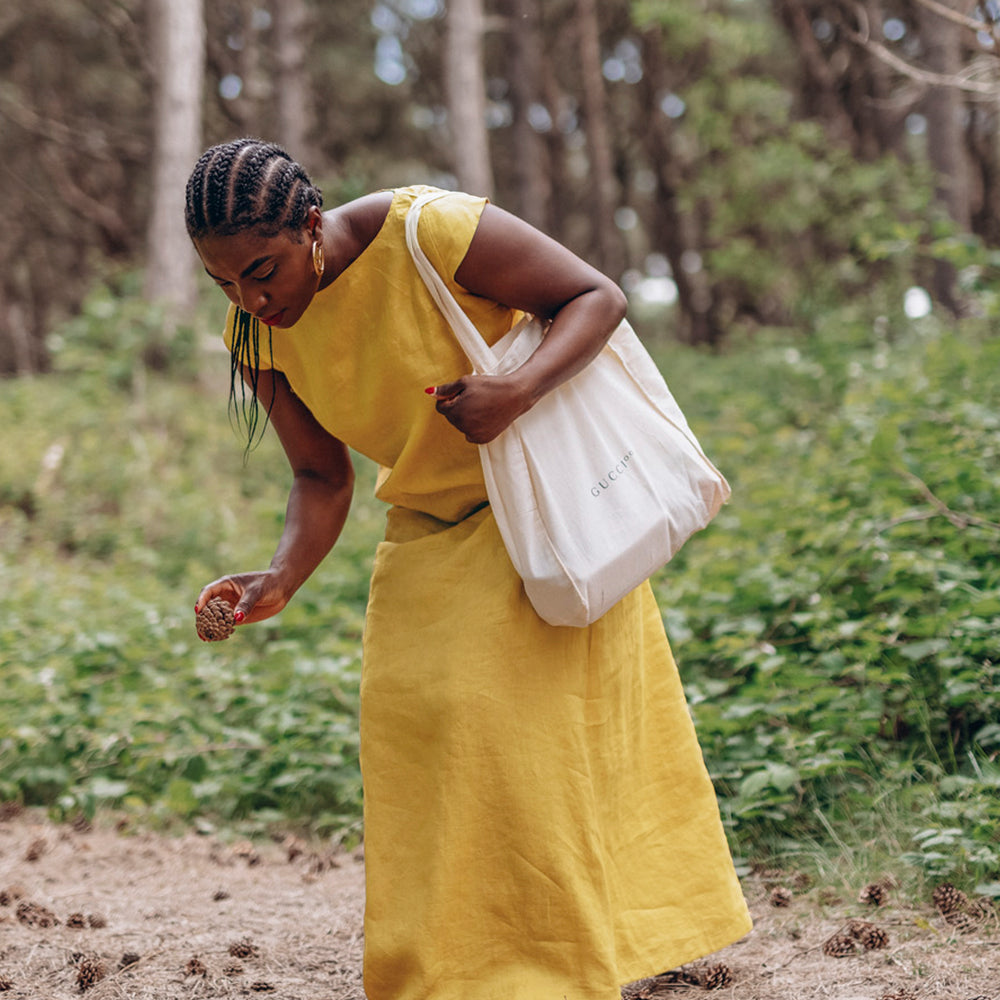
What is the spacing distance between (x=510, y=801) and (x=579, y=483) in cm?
61

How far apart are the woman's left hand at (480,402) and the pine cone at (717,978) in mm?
1434

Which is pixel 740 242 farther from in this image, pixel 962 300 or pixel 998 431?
pixel 998 431

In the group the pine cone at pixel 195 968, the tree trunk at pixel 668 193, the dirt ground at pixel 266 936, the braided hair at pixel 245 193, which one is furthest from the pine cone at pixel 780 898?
the tree trunk at pixel 668 193

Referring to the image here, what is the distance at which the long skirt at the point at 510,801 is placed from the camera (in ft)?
6.84

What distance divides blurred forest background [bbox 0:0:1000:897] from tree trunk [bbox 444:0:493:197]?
0.03 meters

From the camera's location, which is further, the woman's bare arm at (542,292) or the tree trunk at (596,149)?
the tree trunk at (596,149)

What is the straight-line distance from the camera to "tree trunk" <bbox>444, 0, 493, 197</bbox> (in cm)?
1183

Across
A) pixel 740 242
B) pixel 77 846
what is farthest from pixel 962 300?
pixel 77 846

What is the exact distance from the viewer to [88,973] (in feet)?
8.84

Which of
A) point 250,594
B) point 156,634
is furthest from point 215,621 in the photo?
point 156,634

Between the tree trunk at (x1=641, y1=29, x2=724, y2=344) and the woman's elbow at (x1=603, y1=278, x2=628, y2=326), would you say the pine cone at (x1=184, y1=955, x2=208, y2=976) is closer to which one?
the woman's elbow at (x1=603, y1=278, x2=628, y2=326)

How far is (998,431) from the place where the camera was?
494 centimetres

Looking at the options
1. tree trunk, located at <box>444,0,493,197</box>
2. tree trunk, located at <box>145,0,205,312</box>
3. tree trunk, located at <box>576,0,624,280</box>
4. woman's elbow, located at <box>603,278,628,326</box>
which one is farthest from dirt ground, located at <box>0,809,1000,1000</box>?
tree trunk, located at <box>576,0,624,280</box>

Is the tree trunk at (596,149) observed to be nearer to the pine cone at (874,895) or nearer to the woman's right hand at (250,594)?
the pine cone at (874,895)
